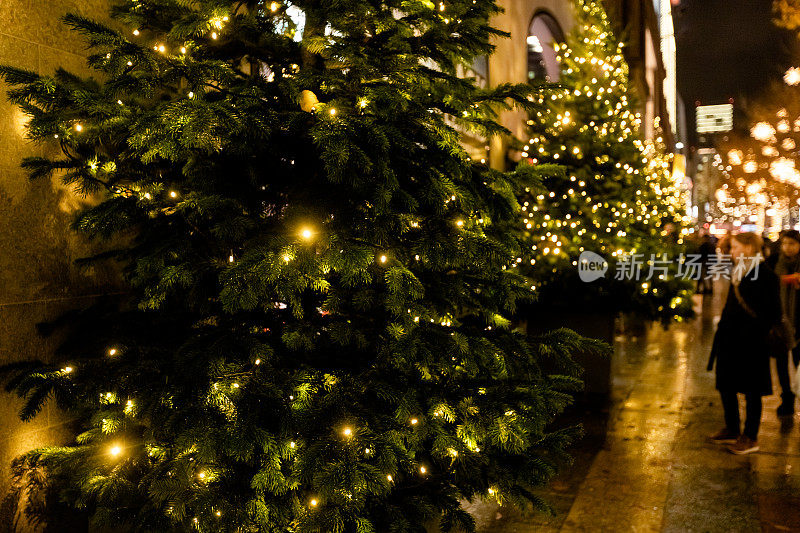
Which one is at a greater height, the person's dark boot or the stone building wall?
the stone building wall

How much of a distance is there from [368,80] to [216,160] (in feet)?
2.70

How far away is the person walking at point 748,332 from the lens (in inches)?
243

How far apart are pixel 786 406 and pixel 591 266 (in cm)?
275

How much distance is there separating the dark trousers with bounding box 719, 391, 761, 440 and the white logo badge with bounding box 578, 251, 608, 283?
1984 mm

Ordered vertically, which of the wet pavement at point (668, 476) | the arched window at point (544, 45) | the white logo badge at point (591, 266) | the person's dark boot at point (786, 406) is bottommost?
the wet pavement at point (668, 476)

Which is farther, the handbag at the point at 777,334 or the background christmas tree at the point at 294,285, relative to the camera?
the handbag at the point at 777,334

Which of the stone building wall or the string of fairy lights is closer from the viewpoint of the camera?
the string of fairy lights

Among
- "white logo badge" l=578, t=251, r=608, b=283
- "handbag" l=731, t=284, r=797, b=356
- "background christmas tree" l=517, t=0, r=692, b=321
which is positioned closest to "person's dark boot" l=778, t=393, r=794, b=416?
"handbag" l=731, t=284, r=797, b=356

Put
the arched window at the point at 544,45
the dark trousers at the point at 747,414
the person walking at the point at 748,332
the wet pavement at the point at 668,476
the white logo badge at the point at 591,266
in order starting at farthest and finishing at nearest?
the arched window at the point at 544,45 → the white logo badge at the point at 591,266 → the dark trousers at the point at 747,414 → the person walking at the point at 748,332 → the wet pavement at the point at 668,476

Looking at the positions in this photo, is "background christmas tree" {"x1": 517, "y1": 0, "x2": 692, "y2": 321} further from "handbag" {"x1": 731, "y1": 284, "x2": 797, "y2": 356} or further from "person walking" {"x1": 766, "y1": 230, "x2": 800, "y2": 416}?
"handbag" {"x1": 731, "y1": 284, "x2": 797, "y2": 356}

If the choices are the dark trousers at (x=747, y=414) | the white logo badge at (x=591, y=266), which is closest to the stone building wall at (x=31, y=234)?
the white logo badge at (x=591, y=266)

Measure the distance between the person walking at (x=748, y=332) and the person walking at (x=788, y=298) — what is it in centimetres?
124

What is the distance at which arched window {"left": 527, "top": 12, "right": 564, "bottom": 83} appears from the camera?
13.3 m

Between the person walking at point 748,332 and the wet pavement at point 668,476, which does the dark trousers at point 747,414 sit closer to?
the person walking at point 748,332
